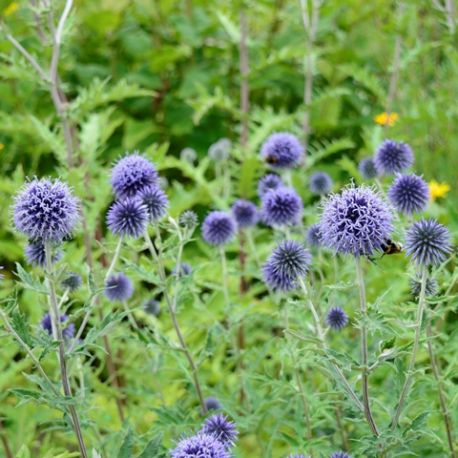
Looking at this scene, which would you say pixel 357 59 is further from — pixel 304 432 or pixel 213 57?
pixel 304 432

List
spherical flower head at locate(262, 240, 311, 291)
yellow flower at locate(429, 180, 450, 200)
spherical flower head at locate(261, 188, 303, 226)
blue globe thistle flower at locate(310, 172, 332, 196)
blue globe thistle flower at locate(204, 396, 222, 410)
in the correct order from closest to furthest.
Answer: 1. spherical flower head at locate(262, 240, 311, 291)
2. spherical flower head at locate(261, 188, 303, 226)
3. blue globe thistle flower at locate(204, 396, 222, 410)
4. blue globe thistle flower at locate(310, 172, 332, 196)
5. yellow flower at locate(429, 180, 450, 200)

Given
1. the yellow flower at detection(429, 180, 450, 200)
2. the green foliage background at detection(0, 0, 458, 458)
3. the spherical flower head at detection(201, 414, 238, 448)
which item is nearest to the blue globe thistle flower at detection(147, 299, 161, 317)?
the green foliage background at detection(0, 0, 458, 458)

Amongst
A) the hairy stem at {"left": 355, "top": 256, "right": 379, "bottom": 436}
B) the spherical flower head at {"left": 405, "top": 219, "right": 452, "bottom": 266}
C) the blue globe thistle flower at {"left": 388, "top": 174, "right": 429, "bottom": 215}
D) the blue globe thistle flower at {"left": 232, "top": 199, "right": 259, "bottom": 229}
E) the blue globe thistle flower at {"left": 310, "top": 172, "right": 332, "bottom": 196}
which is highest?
the blue globe thistle flower at {"left": 310, "top": 172, "right": 332, "bottom": 196}

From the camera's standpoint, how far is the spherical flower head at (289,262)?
1.84 meters

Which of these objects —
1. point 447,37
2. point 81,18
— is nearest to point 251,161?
point 447,37

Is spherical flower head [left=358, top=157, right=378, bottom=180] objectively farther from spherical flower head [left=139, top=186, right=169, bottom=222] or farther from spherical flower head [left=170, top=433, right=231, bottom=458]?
spherical flower head [left=170, top=433, right=231, bottom=458]

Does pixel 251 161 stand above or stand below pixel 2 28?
above

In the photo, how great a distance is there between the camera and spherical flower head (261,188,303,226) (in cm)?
228

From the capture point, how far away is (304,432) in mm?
2012

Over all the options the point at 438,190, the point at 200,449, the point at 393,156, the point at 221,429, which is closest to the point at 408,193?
the point at 393,156

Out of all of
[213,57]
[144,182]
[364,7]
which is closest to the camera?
[144,182]

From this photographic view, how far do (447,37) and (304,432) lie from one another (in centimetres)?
195

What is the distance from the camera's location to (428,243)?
1.61 m

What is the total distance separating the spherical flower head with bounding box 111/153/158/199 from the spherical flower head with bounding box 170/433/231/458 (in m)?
0.77
